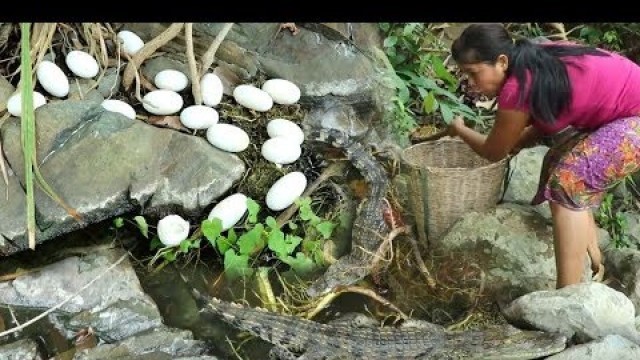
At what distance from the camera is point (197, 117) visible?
236cm

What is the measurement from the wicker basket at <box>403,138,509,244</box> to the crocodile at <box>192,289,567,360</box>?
39cm

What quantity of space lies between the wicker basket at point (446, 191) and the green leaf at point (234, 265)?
58 cm

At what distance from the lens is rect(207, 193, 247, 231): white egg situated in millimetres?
2254

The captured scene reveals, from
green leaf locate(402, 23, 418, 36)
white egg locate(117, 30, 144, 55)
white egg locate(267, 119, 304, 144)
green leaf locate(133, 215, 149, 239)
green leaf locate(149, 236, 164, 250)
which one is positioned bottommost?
green leaf locate(149, 236, 164, 250)

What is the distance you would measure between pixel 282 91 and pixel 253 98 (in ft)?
0.40

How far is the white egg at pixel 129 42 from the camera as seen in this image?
2504 millimetres

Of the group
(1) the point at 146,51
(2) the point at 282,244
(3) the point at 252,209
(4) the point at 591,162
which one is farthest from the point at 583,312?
(1) the point at 146,51

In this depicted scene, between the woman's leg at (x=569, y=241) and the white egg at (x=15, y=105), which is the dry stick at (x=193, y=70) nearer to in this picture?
the white egg at (x=15, y=105)

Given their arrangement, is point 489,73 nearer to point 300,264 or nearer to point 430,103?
point 300,264

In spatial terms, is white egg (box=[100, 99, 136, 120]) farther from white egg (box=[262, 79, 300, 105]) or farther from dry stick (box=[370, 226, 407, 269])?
dry stick (box=[370, 226, 407, 269])

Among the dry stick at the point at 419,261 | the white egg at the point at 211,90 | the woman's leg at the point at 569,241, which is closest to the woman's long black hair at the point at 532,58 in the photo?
the woman's leg at the point at 569,241

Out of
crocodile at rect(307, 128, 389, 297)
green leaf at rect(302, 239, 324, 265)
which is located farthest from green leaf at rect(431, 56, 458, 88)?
green leaf at rect(302, 239, 324, 265)
